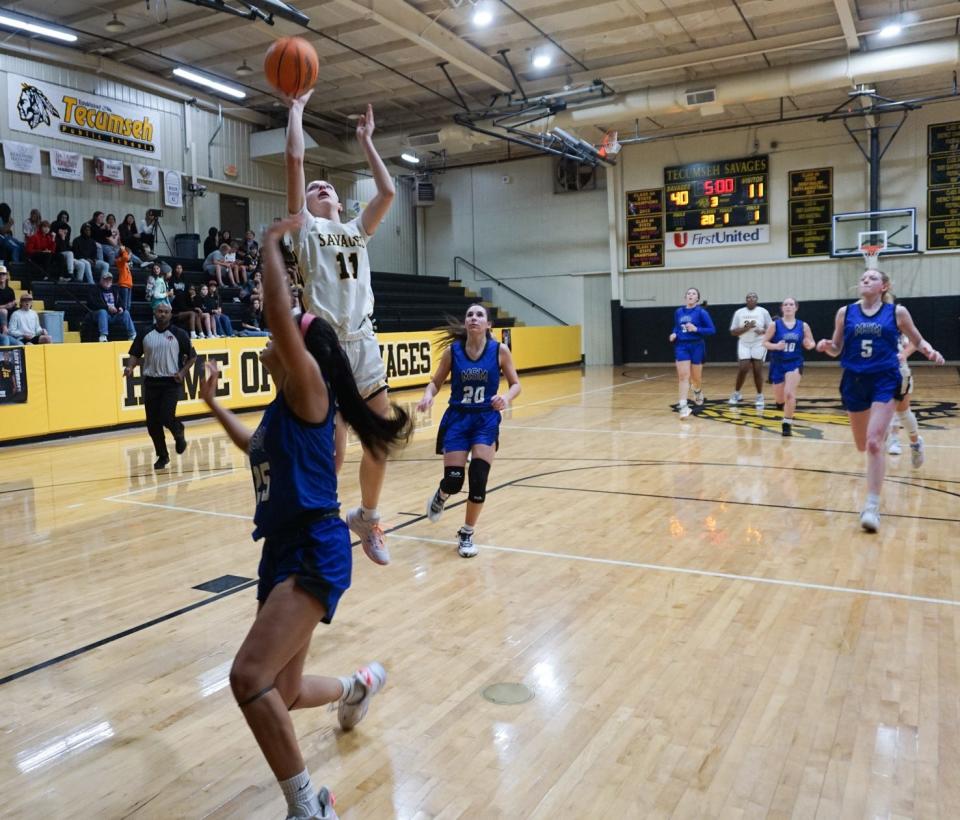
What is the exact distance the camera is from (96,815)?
2492 millimetres

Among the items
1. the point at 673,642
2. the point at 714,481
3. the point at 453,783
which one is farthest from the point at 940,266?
the point at 453,783

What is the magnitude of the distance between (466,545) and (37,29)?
14.5 metres

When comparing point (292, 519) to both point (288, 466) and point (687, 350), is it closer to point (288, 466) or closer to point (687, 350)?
point (288, 466)

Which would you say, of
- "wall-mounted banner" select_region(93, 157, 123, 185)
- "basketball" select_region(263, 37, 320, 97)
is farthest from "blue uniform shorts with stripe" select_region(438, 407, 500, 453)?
"wall-mounted banner" select_region(93, 157, 123, 185)

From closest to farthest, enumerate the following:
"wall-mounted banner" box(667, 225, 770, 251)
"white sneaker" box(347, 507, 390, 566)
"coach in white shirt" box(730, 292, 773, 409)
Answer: "white sneaker" box(347, 507, 390, 566) → "coach in white shirt" box(730, 292, 773, 409) → "wall-mounted banner" box(667, 225, 770, 251)

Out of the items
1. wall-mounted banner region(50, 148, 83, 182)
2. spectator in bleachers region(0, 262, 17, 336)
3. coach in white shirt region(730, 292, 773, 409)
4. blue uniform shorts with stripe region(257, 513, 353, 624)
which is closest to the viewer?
blue uniform shorts with stripe region(257, 513, 353, 624)

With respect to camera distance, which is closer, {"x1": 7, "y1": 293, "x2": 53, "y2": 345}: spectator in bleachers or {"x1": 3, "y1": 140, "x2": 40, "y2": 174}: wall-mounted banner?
{"x1": 7, "y1": 293, "x2": 53, "y2": 345}: spectator in bleachers

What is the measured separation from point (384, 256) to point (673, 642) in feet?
79.5

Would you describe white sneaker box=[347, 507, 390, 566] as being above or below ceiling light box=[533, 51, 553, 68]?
below

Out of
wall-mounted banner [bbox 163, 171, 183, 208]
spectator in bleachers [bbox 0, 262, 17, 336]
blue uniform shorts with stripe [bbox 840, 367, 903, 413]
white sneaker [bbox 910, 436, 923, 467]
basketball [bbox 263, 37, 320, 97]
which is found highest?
wall-mounted banner [bbox 163, 171, 183, 208]

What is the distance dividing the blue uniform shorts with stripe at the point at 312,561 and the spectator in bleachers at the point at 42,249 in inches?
559

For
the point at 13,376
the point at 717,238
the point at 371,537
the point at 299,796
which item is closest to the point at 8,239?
the point at 13,376

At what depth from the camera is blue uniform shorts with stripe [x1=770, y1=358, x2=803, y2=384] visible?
34.7 ft

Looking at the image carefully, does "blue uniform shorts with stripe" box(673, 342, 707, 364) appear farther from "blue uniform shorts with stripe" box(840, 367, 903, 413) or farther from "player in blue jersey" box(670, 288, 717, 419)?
"blue uniform shorts with stripe" box(840, 367, 903, 413)
